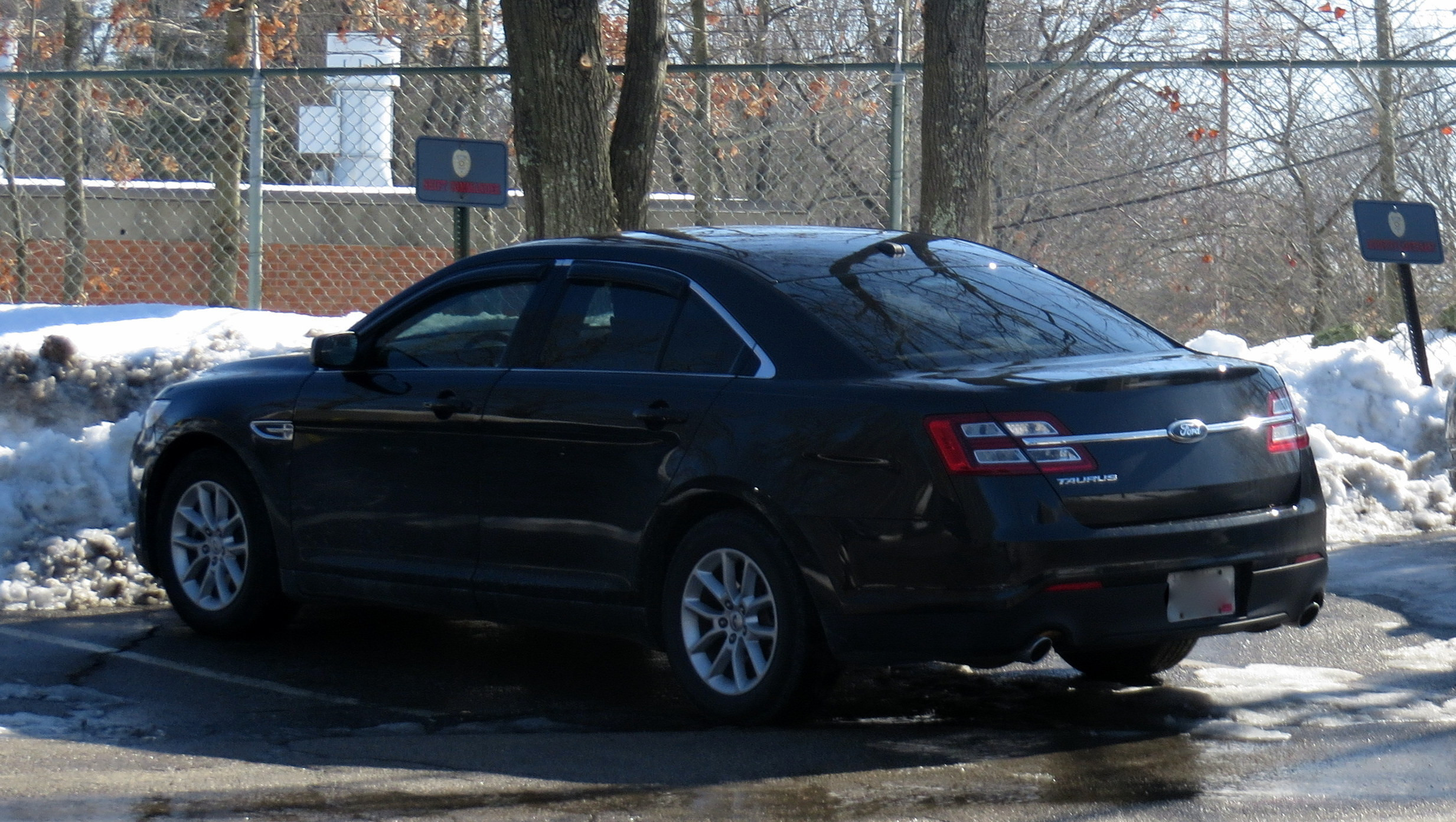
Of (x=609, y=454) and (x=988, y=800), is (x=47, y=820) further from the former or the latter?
(x=988, y=800)

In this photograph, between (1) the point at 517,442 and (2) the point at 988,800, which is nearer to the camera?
(2) the point at 988,800

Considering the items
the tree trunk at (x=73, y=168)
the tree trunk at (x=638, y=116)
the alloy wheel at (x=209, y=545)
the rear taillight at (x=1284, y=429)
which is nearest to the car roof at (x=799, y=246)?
the rear taillight at (x=1284, y=429)

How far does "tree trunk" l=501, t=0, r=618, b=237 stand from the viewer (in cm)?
966

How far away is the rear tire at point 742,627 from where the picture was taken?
5.23 metres

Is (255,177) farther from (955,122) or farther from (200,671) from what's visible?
(200,671)

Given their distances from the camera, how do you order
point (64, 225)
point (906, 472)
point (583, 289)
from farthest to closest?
point (64, 225) → point (583, 289) → point (906, 472)

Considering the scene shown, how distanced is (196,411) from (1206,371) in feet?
13.3

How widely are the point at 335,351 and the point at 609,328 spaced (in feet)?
4.09

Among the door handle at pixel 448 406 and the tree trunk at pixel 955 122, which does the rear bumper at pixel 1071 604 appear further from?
the tree trunk at pixel 955 122

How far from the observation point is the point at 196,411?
711cm

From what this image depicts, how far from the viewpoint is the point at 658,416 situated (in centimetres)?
554

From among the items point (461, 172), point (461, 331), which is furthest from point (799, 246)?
point (461, 172)

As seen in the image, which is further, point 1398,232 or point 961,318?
point 1398,232

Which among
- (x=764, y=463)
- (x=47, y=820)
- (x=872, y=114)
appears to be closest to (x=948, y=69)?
(x=872, y=114)
